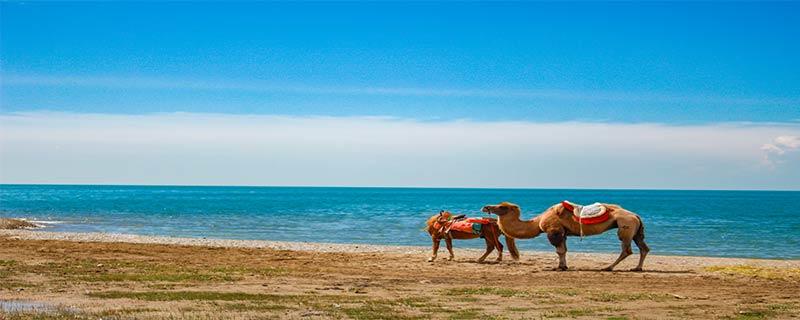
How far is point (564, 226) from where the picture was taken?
1930 cm

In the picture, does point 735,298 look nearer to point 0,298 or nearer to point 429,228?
point 429,228

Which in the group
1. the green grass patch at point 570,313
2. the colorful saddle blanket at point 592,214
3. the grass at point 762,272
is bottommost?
the grass at point 762,272

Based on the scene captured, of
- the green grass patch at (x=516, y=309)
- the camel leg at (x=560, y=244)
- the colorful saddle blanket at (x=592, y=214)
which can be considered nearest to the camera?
the green grass patch at (x=516, y=309)

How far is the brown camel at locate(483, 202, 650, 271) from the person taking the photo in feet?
62.4

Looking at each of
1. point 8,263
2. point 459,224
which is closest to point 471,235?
point 459,224

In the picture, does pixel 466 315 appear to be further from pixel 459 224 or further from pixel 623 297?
pixel 459 224

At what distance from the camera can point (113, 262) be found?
18969mm

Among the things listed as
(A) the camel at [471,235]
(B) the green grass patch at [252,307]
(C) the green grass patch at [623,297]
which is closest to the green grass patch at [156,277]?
(B) the green grass patch at [252,307]

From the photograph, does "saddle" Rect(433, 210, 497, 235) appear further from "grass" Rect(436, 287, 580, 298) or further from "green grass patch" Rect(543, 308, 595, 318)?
"green grass patch" Rect(543, 308, 595, 318)

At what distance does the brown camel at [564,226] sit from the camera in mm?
19031

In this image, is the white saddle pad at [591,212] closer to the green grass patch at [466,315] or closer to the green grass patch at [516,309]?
the green grass patch at [516,309]

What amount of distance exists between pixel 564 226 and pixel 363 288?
6.48 m

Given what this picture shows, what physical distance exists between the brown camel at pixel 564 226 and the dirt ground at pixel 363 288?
0.61m

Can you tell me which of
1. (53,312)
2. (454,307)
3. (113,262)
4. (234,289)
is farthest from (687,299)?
(113,262)
